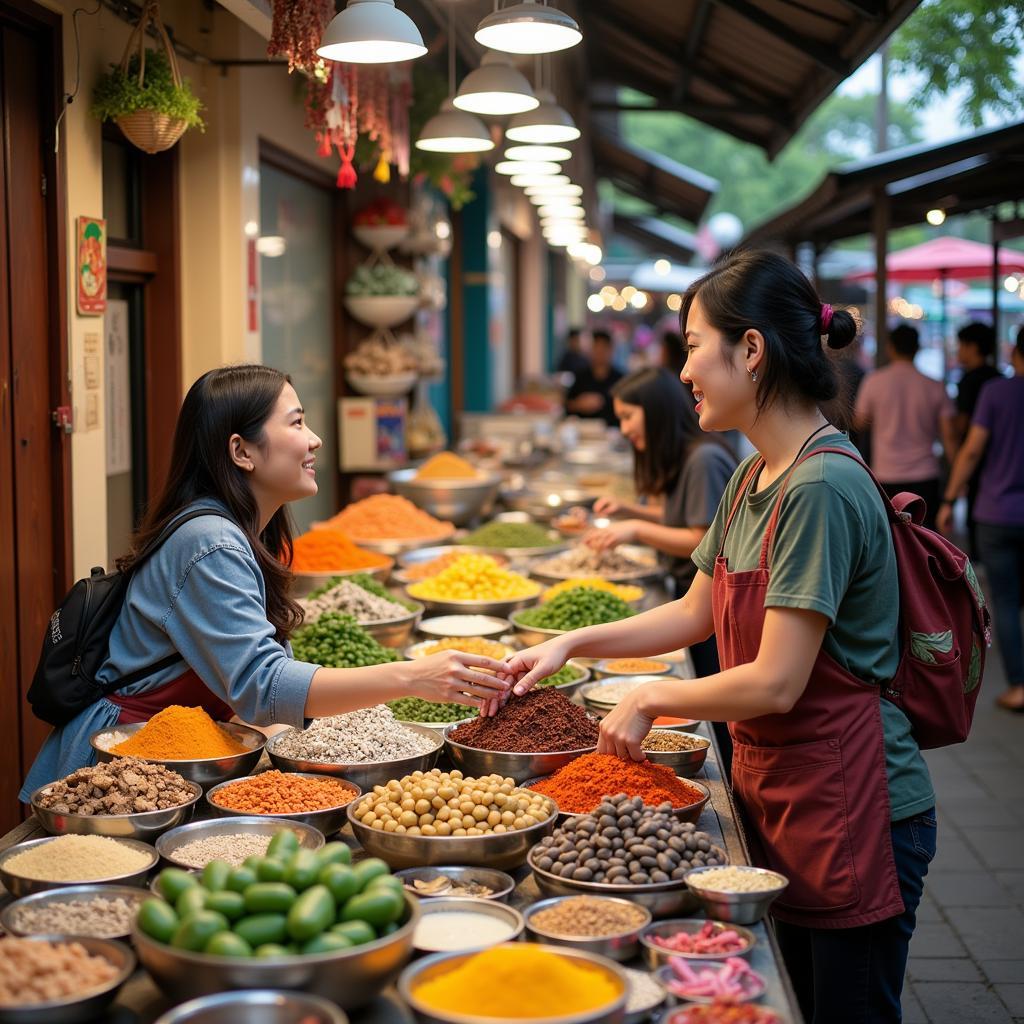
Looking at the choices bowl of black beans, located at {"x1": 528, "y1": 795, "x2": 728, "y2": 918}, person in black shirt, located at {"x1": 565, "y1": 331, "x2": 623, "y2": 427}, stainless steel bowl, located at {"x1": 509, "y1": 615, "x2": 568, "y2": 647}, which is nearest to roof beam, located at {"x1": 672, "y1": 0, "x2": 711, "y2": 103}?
person in black shirt, located at {"x1": 565, "y1": 331, "x2": 623, "y2": 427}

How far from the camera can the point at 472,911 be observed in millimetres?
2275

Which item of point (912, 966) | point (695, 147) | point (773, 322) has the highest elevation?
point (695, 147)

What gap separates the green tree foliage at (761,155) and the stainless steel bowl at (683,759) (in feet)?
178

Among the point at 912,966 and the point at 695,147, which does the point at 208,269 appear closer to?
the point at 912,966

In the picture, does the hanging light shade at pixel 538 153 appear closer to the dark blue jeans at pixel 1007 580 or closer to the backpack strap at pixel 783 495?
the dark blue jeans at pixel 1007 580

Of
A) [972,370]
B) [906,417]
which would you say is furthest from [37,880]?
[972,370]

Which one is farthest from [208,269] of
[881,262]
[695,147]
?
[695,147]

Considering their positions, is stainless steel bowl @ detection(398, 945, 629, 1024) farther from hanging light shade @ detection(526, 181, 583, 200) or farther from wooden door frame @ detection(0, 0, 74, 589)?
hanging light shade @ detection(526, 181, 583, 200)

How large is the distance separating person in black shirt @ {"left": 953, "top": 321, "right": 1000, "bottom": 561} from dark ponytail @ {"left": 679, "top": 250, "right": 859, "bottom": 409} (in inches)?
315

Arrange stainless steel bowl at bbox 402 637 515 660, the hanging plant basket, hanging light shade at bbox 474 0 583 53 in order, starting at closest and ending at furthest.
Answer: hanging light shade at bbox 474 0 583 53 → stainless steel bowl at bbox 402 637 515 660 → the hanging plant basket

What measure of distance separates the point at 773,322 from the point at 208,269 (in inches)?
148

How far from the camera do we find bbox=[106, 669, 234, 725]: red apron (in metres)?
3.09

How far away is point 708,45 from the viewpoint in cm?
1043

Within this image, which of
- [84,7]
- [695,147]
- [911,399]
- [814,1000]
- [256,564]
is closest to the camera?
[814,1000]
